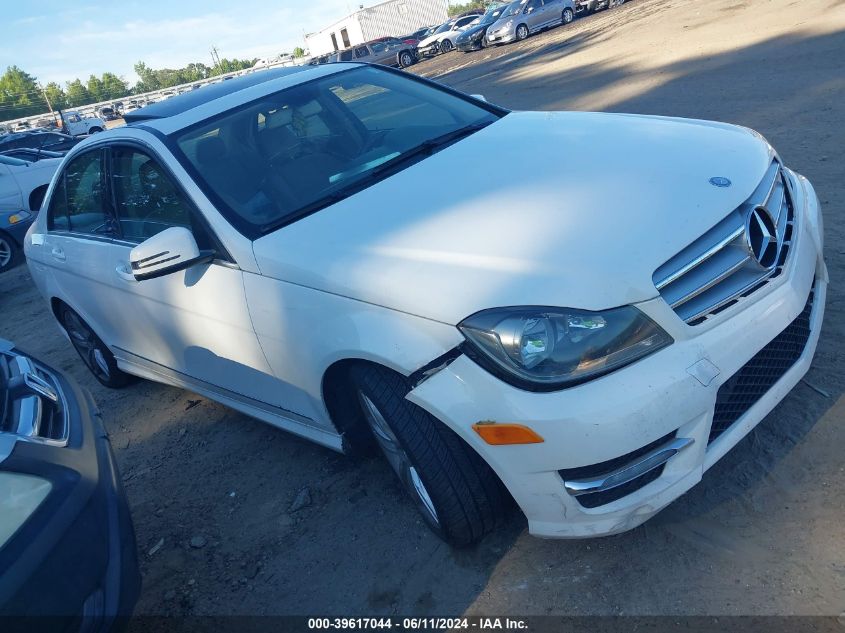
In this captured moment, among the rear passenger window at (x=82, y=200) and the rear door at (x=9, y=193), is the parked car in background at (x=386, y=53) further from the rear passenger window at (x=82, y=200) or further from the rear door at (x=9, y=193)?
the rear passenger window at (x=82, y=200)

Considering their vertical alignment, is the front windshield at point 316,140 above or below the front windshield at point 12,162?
above

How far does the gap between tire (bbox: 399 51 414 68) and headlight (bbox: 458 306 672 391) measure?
3320 centimetres

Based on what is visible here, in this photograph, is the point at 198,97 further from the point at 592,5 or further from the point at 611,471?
the point at 592,5

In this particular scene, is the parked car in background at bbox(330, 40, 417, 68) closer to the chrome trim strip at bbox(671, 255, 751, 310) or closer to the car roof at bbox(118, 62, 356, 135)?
the car roof at bbox(118, 62, 356, 135)

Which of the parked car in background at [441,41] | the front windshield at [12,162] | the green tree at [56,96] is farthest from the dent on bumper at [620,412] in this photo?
the green tree at [56,96]

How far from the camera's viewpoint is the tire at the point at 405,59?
33281 mm

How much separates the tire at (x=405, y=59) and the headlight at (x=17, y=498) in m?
33.3

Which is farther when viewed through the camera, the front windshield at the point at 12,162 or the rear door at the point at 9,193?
the front windshield at the point at 12,162

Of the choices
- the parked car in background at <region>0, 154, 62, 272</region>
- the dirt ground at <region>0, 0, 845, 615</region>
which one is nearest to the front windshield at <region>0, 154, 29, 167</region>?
the parked car in background at <region>0, 154, 62, 272</region>

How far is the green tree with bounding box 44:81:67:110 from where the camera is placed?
318ft

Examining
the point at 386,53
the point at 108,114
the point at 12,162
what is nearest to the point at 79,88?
the point at 108,114

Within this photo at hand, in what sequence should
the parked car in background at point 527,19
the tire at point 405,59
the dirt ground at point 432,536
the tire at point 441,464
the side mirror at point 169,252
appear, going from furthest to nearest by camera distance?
the tire at point 405,59 < the parked car in background at point 527,19 < the side mirror at point 169,252 < the tire at point 441,464 < the dirt ground at point 432,536

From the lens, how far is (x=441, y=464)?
2.31 meters

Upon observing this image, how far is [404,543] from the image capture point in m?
2.70
